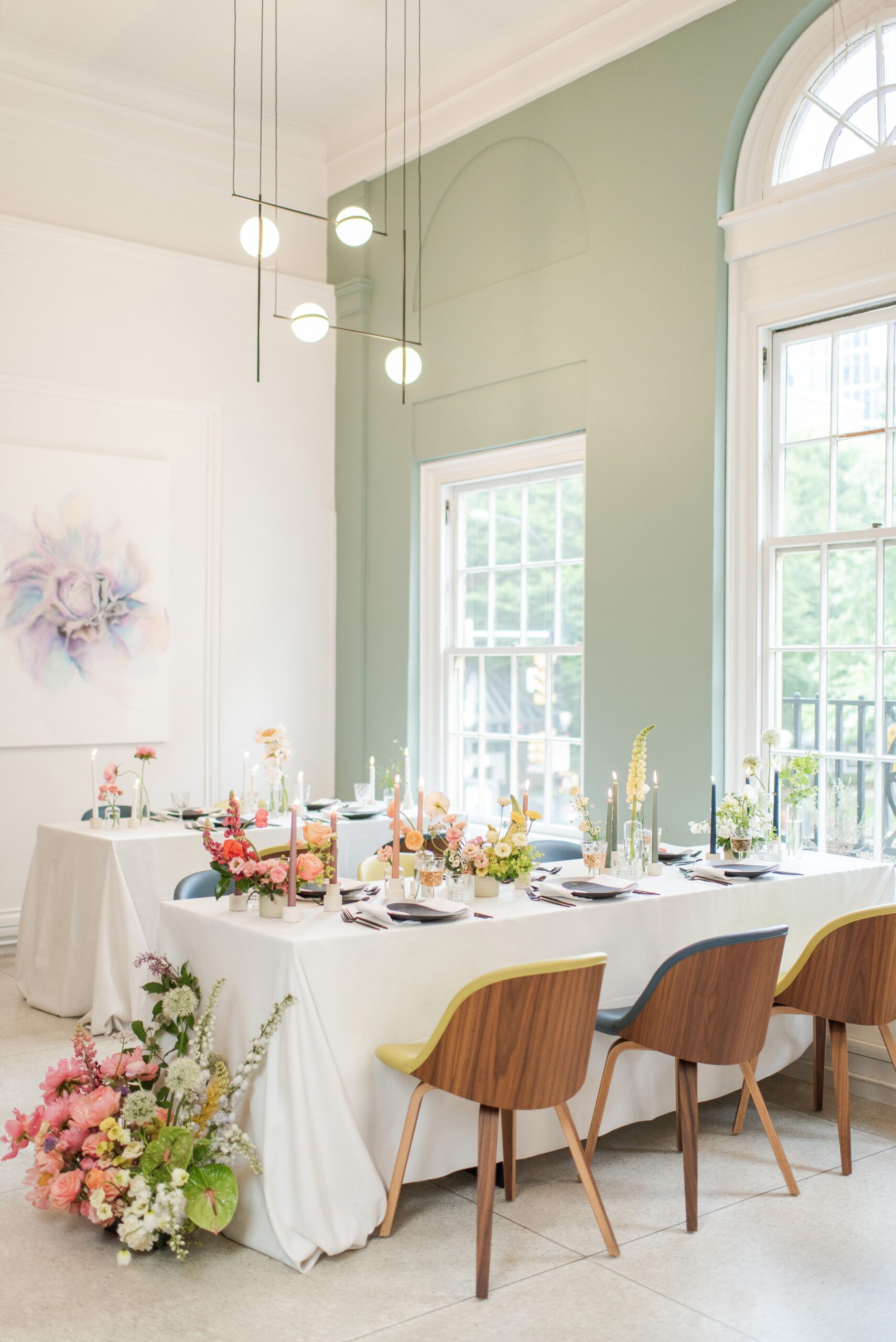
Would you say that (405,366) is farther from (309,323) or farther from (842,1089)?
(842,1089)

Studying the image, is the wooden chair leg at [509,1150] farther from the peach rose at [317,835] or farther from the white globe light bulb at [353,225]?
the white globe light bulb at [353,225]

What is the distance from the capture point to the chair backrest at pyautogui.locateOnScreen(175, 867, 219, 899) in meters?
4.15

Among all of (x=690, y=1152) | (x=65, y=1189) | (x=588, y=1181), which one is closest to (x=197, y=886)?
(x=65, y=1189)

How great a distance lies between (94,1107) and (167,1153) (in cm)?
25

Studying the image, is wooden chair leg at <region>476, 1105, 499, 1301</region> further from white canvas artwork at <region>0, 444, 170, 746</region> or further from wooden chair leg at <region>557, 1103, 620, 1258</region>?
white canvas artwork at <region>0, 444, 170, 746</region>

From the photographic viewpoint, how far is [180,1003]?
124 inches

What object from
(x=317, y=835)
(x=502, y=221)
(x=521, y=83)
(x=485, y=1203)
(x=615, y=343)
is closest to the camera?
(x=485, y=1203)

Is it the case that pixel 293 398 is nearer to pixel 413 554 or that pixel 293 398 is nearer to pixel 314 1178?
pixel 413 554

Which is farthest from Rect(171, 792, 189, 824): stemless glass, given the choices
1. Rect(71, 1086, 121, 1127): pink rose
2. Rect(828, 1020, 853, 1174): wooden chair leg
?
Rect(828, 1020, 853, 1174): wooden chair leg

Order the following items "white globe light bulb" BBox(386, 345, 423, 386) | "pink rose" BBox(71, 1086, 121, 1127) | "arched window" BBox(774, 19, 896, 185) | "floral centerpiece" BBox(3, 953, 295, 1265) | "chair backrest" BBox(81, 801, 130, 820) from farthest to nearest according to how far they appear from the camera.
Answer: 1. "chair backrest" BBox(81, 801, 130, 820)
2. "white globe light bulb" BBox(386, 345, 423, 386)
3. "arched window" BBox(774, 19, 896, 185)
4. "pink rose" BBox(71, 1086, 121, 1127)
5. "floral centerpiece" BBox(3, 953, 295, 1265)

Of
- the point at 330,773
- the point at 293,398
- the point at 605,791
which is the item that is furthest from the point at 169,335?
the point at 605,791

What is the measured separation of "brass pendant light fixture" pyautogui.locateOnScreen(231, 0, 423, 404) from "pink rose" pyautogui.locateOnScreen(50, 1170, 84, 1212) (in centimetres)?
292

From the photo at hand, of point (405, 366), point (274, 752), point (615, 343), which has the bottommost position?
point (274, 752)

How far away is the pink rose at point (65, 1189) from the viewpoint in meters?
3.03
